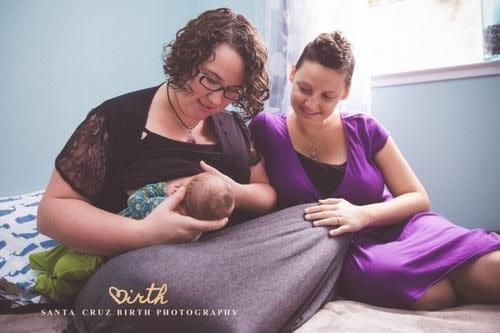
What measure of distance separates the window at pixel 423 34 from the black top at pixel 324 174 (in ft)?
3.24

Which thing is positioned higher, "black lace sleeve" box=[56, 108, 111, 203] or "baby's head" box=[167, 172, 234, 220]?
"black lace sleeve" box=[56, 108, 111, 203]

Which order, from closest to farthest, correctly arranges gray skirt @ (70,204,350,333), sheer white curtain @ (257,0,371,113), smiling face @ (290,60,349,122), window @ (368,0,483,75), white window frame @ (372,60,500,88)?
gray skirt @ (70,204,350,333), smiling face @ (290,60,349,122), white window frame @ (372,60,500,88), sheer white curtain @ (257,0,371,113), window @ (368,0,483,75)

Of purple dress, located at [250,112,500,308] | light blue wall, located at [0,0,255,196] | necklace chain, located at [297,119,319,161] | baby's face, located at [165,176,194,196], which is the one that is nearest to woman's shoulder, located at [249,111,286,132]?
purple dress, located at [250,112,500,308]

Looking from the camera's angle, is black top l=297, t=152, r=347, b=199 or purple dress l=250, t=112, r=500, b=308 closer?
purple dress l=250, t=112, r=500, b=308

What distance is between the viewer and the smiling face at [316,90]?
3.99 feet

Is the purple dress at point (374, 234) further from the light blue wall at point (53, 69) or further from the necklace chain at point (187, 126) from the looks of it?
the light blue wall at point (53, 69)

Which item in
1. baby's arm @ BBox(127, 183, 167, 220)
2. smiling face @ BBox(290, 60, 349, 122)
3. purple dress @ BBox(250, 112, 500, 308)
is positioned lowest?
purple dress @ BBox(250, 112, 500, 308)

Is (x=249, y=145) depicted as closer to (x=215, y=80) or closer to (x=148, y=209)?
(x=215, y=80)

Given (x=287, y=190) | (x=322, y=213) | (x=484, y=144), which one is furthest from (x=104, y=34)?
(x=484, y=144)

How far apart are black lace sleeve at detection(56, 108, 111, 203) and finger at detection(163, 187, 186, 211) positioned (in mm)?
214

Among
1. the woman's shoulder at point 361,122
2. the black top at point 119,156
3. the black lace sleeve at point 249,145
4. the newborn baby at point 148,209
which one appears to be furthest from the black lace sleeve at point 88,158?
the woman's shoulder at point 361,122

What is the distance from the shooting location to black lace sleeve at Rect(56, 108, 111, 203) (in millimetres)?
919

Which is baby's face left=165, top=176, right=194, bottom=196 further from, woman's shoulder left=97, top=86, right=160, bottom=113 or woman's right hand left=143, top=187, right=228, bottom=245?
woman's shoulder left=97, top=86, right=160, bottom=113

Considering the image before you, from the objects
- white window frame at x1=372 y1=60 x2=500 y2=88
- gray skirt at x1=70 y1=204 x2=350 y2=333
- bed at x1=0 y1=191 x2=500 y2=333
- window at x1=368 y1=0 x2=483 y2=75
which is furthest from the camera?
window at x1=368 y1=0 x2=483 y2=75
